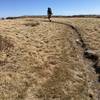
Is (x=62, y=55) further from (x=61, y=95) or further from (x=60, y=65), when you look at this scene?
(x=61, y=95)

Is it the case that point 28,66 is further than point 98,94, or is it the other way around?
point 28,66

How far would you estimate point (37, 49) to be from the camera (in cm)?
2612

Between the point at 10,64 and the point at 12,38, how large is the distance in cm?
751

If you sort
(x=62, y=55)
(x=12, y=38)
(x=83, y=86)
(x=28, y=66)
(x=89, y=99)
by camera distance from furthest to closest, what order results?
(x=12, y=38), (x=62, y=55), (x=28, y=66), (x=83, y=86), (x=89, y=99)

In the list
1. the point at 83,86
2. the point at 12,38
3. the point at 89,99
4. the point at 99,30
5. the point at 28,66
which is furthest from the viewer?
the point at 99,30

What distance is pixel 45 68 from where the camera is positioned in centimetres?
2127

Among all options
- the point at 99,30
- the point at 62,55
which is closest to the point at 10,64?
the point at 62,55

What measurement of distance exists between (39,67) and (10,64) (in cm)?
260

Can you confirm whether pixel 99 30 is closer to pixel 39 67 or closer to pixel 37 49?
pixel 37 49

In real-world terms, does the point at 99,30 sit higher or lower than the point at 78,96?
higher

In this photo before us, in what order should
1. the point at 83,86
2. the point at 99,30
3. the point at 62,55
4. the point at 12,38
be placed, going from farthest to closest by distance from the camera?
the point at 99,30
the point at 12,38
the point at 62,55
the point at 83,86

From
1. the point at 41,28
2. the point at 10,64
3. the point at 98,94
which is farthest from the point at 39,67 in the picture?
the point at 41,28

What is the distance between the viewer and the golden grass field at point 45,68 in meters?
17.3

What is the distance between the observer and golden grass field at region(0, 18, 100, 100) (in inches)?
680
